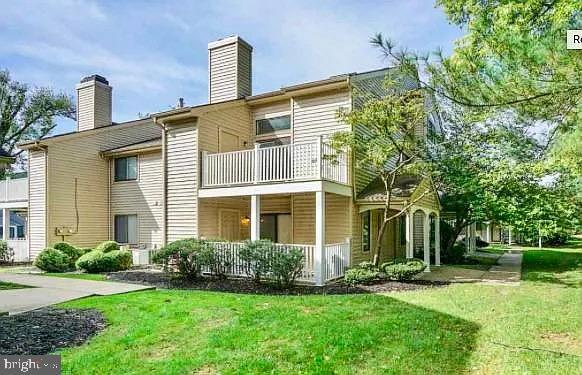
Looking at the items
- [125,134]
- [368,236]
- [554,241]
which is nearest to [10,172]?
[125,134]

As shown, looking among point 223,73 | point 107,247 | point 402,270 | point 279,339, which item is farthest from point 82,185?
point 279,339

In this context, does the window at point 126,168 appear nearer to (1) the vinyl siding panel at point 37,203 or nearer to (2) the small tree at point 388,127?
(1) the vinyl siding panel at point 37,203

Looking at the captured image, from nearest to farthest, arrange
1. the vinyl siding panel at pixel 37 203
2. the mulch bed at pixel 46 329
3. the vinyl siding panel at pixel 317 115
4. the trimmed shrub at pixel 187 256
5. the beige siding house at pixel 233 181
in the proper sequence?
1. the mulch bed at pixel 46 329
2. the trimmed shrub at pixel 187 256
3. the beige siding house at pixel 233 181
4. the vinyl siding panel at pixel 317 115
5. the vinyl siding panel at pixel 37 203

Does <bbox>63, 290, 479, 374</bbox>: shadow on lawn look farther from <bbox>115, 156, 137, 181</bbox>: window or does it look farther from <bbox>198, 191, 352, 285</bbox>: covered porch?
<bbox>115, 156, 137, 181</bbox>: window

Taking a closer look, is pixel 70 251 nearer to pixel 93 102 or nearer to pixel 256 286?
pixel 93 102

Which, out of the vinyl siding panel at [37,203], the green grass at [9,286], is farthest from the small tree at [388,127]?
the vinyl siding panel at [37,203]

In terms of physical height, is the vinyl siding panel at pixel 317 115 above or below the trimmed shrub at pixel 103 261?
above

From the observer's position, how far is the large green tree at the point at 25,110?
3356 cm

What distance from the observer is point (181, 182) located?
571 inches

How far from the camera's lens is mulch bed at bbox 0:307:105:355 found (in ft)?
17.7

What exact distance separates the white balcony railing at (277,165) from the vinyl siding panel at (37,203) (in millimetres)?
8281

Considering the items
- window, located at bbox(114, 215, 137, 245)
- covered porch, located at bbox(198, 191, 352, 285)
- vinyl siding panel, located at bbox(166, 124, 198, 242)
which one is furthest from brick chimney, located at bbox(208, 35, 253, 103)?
window, located at bbox(114, 215, 137, 245)

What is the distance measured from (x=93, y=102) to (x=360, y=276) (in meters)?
17.2

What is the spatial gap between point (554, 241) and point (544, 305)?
91.2 ft
